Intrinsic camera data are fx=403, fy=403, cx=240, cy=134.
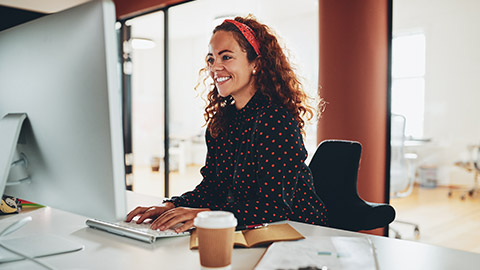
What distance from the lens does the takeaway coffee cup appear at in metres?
0.71

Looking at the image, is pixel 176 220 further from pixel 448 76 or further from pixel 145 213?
pixel 448 76

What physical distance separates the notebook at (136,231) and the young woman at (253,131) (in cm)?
14

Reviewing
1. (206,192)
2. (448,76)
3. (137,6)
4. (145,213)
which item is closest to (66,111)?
(145,213)

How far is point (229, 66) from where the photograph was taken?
5.00 feet

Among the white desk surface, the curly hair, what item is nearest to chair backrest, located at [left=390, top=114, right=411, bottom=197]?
the curly hair

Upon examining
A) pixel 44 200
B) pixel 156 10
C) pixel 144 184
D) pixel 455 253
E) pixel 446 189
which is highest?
pixel 156 10

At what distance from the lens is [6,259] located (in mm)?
840

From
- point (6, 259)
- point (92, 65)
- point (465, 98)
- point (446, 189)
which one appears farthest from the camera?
point (446, 189)

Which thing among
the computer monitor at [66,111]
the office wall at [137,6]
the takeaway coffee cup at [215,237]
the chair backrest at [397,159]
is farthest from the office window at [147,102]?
the takeaway coffee cup at [215,237]

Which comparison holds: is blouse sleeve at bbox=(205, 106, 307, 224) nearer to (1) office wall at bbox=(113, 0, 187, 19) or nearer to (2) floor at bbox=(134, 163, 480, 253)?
(2) floor at bbox=(134, 163, 480, 253)

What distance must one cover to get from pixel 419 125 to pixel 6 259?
8.87 feet

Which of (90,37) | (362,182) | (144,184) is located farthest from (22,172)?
(144,184)

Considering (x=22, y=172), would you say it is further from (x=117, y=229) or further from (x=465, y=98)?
(x=465, y=98)

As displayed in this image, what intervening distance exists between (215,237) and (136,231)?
1.18ft
